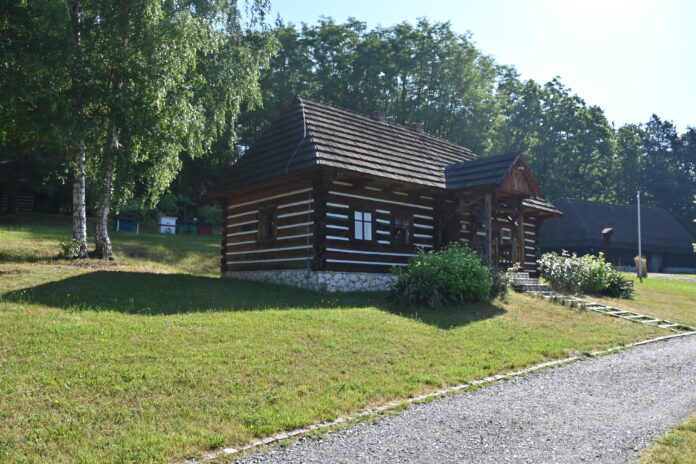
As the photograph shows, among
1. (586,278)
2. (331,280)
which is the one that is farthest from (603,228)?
(331,280)

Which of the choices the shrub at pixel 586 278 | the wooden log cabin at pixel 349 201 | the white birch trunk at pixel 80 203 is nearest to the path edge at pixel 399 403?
the wooden log cabin at pixel 349 201

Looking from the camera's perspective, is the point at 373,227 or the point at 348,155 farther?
the point at 373,227

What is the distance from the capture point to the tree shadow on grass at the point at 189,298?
12.0m

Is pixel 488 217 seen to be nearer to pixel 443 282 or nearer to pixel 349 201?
pixel 443 282

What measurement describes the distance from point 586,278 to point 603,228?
26.1 meters

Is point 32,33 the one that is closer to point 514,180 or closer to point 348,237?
point 348,237

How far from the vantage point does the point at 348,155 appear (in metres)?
17.5

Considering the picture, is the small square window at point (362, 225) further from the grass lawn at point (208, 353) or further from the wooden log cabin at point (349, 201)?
the grass lawn at point (208, 353)

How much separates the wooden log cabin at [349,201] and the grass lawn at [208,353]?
185 cm

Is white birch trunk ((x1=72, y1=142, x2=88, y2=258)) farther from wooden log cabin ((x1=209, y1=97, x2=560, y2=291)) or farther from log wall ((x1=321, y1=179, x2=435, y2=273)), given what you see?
log wall ((x1=321, y1=179, x2=435, y2=273))

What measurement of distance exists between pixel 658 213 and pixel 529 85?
1696cm

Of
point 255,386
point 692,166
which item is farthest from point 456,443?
point 692,166

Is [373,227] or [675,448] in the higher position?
[373,227]

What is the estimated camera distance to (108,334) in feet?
30.4
